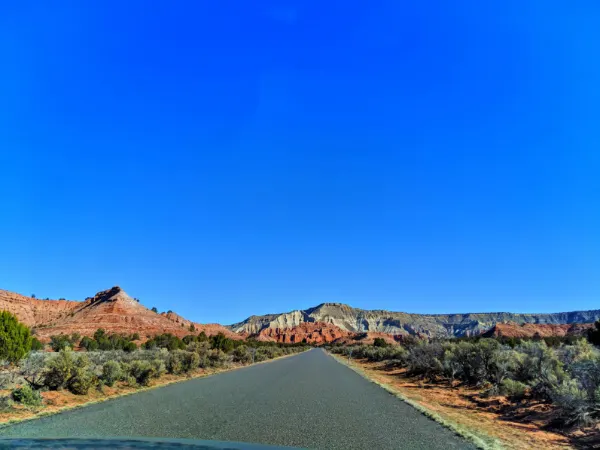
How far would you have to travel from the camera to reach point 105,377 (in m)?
18.2

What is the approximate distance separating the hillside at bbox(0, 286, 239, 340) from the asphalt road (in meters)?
67.4

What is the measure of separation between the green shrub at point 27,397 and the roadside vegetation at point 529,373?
14094 millimetres

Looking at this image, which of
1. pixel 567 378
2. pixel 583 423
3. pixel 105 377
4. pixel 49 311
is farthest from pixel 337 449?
pixel 49 311

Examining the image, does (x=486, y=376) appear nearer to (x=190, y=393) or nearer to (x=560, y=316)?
(x=190, y=393)

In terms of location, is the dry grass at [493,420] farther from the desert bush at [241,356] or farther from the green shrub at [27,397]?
the desert bush at [241,356]

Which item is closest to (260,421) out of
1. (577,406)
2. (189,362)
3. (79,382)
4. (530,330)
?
(577,406)

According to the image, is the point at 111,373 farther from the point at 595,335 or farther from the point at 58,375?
the point at 595,335

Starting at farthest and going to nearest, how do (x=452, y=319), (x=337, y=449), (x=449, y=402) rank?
(x=452, y=319) → (x=449, y=402) → (x=337, y=449)

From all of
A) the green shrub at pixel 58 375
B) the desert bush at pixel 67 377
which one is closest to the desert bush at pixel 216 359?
the desert bush at pixel 67 377

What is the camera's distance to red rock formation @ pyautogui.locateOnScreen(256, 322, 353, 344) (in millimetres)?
178875

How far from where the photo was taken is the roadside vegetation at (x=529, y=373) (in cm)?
1103

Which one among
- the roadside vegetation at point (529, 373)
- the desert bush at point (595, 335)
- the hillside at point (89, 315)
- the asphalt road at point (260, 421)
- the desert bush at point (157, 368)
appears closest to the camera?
the asphalt road at point (260, 421)

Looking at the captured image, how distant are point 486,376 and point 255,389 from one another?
36.0ft

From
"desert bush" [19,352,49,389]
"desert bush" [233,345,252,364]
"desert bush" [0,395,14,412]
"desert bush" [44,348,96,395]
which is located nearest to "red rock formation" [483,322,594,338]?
"desert bush" [233,345,252,364]
